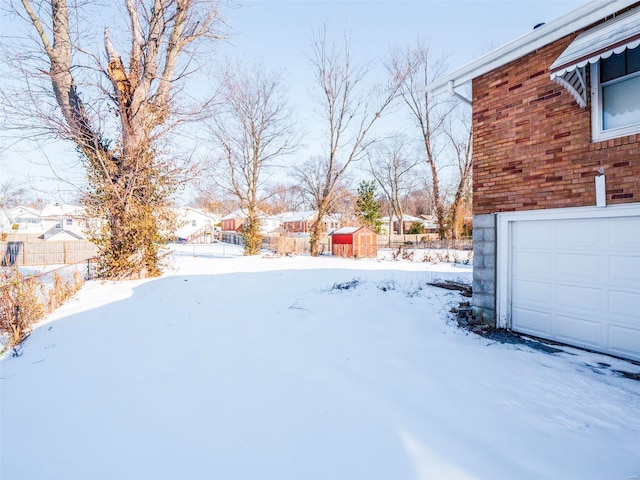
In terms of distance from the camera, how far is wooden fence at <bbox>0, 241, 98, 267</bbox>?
66.6 feet

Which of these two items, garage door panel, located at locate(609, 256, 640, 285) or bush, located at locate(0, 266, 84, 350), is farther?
bush, located at locate(0, 266, 84, 350)

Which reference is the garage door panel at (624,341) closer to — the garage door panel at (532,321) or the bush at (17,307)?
the garage door panel at (532,321)

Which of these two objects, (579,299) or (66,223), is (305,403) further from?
(66,223)

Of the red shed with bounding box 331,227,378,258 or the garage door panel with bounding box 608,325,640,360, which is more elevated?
the red shed with bounding box 331,227,378,258

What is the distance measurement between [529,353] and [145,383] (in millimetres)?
5024

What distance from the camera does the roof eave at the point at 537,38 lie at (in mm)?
4258

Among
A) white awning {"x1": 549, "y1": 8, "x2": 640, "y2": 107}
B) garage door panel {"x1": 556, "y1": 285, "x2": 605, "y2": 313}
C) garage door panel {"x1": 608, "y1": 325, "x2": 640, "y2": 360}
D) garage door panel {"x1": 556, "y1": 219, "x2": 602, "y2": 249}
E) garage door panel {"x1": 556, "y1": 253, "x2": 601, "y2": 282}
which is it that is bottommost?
garage door panel {"x1": 608, "y1": 325, "x2": 640, "y2": 360}

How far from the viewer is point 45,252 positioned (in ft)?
69.0

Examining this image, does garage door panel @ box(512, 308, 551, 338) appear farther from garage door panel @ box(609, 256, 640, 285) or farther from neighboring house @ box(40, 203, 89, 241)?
neighboring house @ box(40, 203, 89, 241)

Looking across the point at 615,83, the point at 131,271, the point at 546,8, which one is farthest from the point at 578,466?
the point at 131,271

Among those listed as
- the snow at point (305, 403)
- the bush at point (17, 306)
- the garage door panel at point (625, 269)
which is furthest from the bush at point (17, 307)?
the garage door panel at point (625, 269)

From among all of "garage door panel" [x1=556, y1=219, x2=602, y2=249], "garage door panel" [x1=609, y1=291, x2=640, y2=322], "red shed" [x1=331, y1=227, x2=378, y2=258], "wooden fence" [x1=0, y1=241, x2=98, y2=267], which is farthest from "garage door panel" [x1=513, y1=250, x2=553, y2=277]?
"wooden fence" [x1=0, y1=241, x2=98, y2=267]

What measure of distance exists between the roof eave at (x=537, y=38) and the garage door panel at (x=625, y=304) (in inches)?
147

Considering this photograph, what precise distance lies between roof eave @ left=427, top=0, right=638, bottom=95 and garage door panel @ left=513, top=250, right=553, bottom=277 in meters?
3.22
